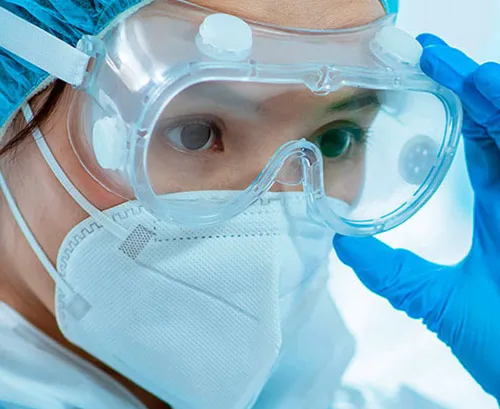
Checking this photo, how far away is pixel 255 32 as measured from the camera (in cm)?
97

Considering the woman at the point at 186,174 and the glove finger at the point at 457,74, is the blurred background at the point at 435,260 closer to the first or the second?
the woman at the point at 186,174

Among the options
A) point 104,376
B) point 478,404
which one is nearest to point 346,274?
point 478,404

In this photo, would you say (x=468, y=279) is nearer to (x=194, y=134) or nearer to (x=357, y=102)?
(x=357, y=102)

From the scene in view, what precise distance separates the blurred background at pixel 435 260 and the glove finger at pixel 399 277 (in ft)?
1.43

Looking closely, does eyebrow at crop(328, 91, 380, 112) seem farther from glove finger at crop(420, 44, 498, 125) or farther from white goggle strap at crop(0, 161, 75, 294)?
white goggle strap at crop(0, 161, 75, 294)

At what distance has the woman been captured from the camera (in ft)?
3.06

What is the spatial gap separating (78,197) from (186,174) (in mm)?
167

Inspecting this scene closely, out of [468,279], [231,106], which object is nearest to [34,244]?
[231,106]

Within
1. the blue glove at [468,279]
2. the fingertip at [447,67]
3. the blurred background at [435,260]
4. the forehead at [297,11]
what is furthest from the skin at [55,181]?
the blurred background at [435,260]

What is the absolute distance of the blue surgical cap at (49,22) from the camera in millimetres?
944

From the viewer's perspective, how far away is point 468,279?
133cm

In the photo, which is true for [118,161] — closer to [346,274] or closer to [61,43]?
[61,43]

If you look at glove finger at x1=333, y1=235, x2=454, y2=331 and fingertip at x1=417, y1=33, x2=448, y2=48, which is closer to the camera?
fingertip at x1=417, y1=33, x2=448, y2=48

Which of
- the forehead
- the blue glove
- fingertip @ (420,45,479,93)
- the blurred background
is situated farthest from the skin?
the blurred background
